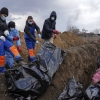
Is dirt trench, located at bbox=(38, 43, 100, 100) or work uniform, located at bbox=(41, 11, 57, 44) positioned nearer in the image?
dirt trench, located at bbox=(38, 43, 100, 100)

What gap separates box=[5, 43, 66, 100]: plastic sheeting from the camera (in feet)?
14.7

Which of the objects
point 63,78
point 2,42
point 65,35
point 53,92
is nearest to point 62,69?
point 63,78

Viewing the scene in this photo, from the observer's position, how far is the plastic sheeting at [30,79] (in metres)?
4.49

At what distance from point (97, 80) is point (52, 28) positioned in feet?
9.95

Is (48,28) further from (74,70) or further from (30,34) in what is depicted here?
(74,70)

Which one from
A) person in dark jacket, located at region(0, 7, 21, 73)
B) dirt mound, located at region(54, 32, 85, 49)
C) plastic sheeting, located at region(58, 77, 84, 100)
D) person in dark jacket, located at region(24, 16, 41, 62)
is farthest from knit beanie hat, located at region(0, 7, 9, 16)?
dirt mound, located at region(54, 32, 85, 49)

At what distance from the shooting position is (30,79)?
4.57m

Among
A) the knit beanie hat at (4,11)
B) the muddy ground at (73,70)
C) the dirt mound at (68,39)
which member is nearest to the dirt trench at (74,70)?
the muddy ground at (73,70)

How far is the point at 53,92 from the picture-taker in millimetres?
4969

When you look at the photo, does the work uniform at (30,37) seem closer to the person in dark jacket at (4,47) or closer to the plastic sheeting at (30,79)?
the person in dark jacket at (4,47)

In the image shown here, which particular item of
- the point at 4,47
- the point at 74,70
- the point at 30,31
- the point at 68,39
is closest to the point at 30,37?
the point at 30,31

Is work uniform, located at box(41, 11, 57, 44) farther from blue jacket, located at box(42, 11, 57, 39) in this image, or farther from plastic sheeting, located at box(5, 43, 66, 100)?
plastic sheeting, located at box(5, 43, 66, 100)

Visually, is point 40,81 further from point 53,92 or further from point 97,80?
point 97,80

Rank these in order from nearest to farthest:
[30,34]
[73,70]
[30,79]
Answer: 1. [30,79]
2. [73,70]
3. [30,34]
